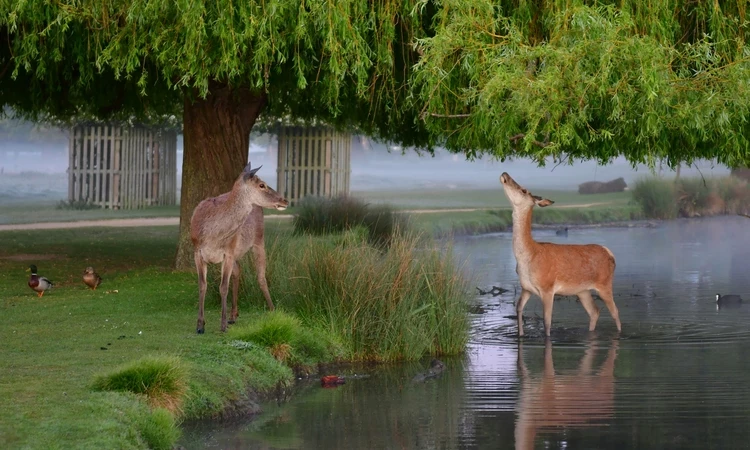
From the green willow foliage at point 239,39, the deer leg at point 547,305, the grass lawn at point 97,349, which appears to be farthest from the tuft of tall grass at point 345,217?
the deer leg at point 547,305

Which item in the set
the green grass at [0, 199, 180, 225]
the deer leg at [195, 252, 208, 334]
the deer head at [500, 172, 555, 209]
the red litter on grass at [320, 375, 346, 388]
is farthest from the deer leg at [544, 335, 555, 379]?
the green grass at [0, 199, 180, 225]

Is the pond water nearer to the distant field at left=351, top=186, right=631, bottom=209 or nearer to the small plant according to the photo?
the small plant

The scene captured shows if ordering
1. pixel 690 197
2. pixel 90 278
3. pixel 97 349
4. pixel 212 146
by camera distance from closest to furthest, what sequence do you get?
1. pixel 97 349
2. pixel 90 278
3. pixel 212 146
4. pixel 690 197

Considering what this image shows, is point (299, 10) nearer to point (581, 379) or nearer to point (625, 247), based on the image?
point (581, 379)

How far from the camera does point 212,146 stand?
64.3 ft

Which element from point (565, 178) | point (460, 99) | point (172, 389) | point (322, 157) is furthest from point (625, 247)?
point (565, 178)

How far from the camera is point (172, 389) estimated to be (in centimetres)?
1015

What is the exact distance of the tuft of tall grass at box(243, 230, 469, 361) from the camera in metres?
14.0

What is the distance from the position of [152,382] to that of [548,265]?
6681 mm

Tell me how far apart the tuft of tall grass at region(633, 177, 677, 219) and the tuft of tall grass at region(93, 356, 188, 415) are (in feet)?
129

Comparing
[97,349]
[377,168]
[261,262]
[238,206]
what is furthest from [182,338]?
[377,168]

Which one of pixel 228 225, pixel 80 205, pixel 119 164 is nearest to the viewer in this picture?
pixel 228 225

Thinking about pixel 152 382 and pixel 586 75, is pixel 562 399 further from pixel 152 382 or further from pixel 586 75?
pixel 152 382

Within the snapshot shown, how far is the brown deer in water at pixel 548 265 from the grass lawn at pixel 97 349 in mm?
3322
